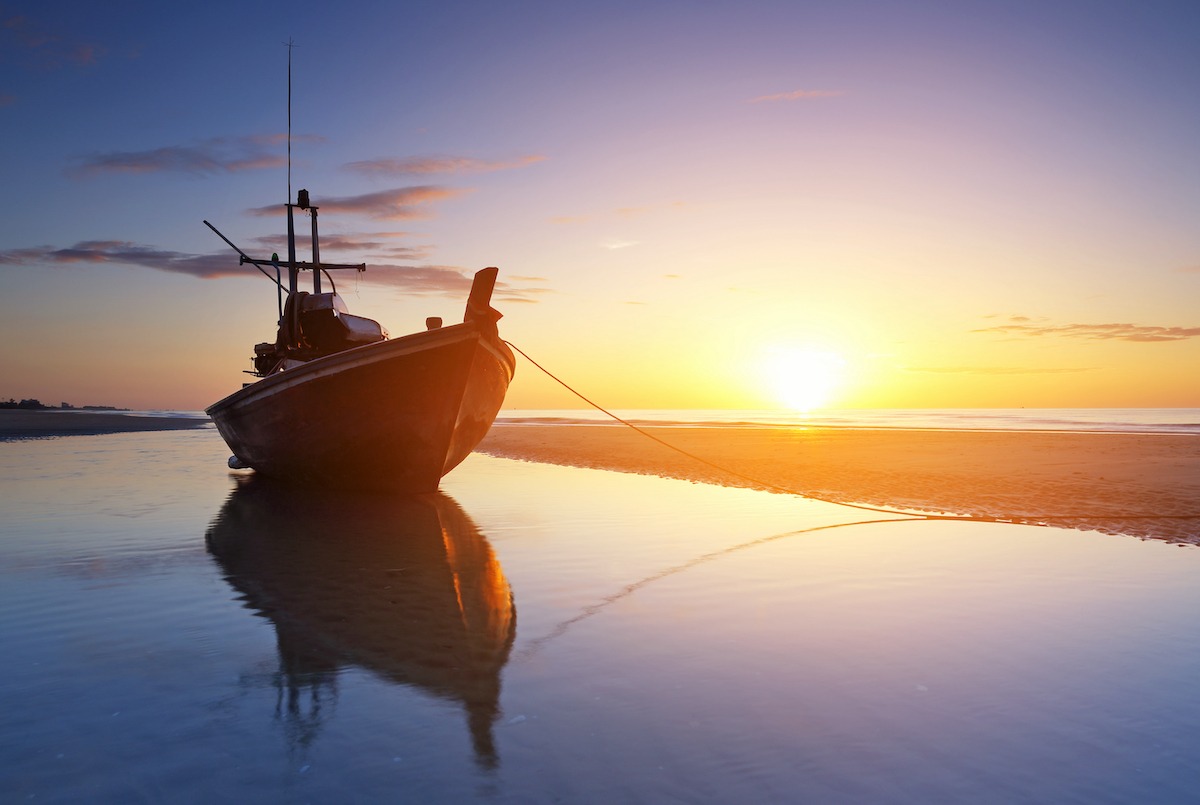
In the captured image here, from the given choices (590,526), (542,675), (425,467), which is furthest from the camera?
(425,467)

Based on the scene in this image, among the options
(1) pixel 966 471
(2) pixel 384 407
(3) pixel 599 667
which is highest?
(2) pixel 384 407

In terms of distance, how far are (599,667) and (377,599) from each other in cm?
265

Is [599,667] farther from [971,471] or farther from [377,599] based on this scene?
[971,471]

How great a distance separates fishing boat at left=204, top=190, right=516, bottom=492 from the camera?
13.1m

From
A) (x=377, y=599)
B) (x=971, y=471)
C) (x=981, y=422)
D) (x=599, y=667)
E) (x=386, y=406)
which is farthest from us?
(x=981, y=422)

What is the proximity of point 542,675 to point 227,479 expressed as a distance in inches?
637

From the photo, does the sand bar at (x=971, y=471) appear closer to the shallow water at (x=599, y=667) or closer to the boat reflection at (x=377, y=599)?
the shallow water at (x=599, y=667)

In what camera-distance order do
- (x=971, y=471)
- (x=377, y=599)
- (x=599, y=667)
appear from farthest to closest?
(x=971, y=471) → (x=377, y=599) → (x=599, y=667)

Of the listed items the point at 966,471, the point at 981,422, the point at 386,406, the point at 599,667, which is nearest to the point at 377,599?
the point at 599,667

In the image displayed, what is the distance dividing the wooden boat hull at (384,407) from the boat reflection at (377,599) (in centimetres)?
226

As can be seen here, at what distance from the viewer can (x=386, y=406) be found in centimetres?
1327

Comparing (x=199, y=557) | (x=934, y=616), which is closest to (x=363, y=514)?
(x=199, y=557)

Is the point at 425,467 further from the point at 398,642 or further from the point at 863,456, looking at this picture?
the point at 863,456

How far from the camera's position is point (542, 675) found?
439cm
